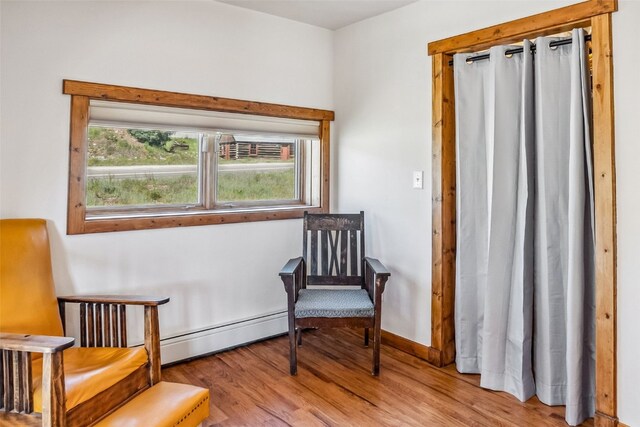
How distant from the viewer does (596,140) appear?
2.07m

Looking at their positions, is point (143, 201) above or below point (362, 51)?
below

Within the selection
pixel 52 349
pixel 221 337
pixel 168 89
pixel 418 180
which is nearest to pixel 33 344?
pixel 52 349

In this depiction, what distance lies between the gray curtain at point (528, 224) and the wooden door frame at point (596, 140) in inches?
3.4

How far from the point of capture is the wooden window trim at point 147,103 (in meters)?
2.46

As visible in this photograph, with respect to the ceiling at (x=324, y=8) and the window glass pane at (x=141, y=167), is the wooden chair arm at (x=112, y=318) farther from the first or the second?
the ceiling at (x=324, y=8)

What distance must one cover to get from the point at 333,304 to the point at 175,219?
1159mm

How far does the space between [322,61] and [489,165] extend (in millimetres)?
1669

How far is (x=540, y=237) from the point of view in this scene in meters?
2.38

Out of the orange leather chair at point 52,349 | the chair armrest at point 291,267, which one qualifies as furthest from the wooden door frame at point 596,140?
the orange leather chair at point 52,349

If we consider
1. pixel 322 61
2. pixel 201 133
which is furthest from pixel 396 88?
pixel 201 133

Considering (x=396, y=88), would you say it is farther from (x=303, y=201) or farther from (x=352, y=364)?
(x=352, y=364)

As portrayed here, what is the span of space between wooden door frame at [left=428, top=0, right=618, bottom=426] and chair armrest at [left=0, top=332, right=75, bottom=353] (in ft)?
6.98

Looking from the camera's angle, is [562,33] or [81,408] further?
[562,33]

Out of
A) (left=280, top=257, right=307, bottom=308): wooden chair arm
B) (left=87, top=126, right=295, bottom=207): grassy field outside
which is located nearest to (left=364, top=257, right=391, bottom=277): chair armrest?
(left=280, top=257, right=307, bottom=308): wooden chair arm
